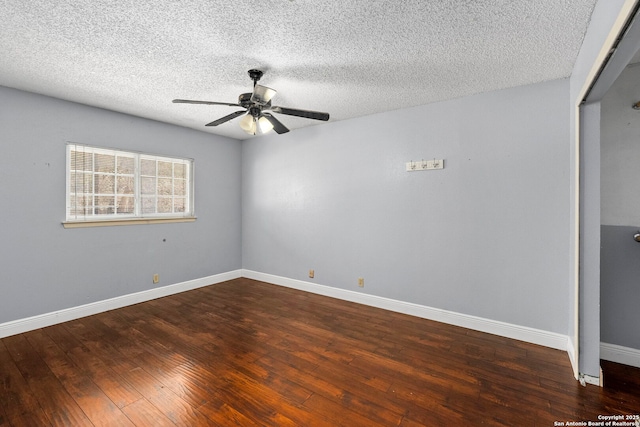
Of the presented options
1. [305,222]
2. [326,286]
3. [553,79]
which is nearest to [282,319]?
[326,286]

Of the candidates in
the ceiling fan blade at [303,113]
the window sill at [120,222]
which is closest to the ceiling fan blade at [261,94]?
the ceiling fan blade at [303,113]

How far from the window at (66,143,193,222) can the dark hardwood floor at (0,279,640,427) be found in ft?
4.29

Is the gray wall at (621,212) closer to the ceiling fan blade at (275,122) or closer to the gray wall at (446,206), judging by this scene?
the gray wall at (446,206)

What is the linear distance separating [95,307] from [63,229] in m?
0.98

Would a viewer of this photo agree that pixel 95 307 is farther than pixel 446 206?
Yes

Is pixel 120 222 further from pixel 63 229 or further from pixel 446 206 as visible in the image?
pixel 446 206

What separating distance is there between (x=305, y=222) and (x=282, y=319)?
1531 millimetres

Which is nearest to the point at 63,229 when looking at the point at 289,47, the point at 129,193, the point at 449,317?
the point at 129,193

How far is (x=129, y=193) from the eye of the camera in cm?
377

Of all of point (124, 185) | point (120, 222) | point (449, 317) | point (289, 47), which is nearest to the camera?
point (289, 47)

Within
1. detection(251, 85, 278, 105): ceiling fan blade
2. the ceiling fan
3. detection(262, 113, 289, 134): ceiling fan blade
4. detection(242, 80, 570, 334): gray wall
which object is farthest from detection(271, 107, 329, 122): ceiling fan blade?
detection(242, 80, 570, 334): gray wall

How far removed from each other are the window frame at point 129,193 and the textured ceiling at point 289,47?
715 mm

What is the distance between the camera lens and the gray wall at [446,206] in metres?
2.60

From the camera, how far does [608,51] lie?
54.4 inches
